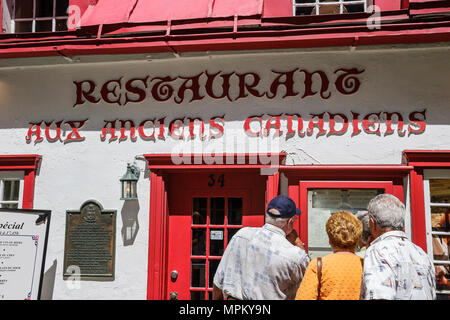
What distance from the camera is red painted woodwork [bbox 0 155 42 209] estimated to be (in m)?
6.04

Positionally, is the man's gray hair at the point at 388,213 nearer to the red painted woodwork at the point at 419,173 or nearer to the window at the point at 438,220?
the red painted woodwork at the point at 419,173

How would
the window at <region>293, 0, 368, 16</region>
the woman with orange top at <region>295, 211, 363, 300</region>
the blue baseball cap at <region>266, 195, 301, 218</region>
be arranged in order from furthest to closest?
the window at <region>293, 0, 368, 16</region> → the blue baseball cap at <region>266, 195, 301, 218</region> → the woman with orange top at <region>295, 211, 363, 300</region>

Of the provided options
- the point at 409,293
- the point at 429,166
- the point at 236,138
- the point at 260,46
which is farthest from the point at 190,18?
the point at 409,293

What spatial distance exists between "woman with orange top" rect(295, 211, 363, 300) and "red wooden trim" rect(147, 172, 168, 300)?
281 cm

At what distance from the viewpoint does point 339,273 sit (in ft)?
10.4

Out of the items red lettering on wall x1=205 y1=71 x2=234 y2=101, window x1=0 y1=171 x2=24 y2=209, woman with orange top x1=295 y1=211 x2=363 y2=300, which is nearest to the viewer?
woman with orange top x1=295 y1=211 x2=363 y2=300

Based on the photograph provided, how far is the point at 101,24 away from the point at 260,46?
79.3 inches

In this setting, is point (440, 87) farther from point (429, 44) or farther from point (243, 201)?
point (243, 201)

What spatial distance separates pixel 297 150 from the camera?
5605 millimetres

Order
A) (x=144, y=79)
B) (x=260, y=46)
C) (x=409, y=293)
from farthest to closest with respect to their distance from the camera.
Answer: (x=144, y=79) → (x=260, y=46) → (x=409, y=293)

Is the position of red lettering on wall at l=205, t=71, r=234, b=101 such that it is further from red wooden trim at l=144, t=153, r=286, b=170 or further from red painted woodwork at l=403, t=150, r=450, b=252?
red painted woodwork at l=403, t=150, r=450, b=252

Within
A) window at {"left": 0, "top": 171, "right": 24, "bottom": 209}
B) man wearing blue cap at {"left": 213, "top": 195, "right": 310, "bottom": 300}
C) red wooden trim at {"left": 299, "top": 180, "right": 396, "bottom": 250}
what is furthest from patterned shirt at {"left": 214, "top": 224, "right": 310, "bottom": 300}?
window at {"left": 0, "top": 171, "right": 24, "bottom": 209}

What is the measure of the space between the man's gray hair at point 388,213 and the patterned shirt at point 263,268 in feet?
2.11

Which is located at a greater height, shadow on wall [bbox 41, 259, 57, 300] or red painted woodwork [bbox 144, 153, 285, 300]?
red painted woodwork [bbox 144, 153, 285, 300]
